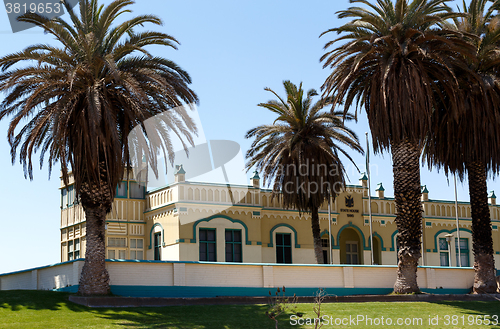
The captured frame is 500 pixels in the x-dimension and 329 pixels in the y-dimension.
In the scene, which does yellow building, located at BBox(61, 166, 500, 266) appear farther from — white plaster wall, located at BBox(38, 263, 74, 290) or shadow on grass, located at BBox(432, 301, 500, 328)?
shadow on grass, located at BBox(432, 301, 500, 328)

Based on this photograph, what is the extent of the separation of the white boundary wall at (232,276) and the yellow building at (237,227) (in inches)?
298

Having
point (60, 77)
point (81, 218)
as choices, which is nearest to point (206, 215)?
point (81, 218)

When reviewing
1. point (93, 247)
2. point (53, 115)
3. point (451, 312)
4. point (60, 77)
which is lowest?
point (451, 312)

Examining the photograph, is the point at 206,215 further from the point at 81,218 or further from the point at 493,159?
the point at 493,159

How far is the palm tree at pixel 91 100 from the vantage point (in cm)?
1941

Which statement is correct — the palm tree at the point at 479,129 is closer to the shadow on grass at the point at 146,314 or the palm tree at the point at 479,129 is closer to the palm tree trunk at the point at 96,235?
the shadow on grass at the point at 146,314

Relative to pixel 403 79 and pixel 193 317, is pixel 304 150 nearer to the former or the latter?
pixel 403 79

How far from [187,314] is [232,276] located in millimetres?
5431

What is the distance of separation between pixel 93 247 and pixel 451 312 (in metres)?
12.6

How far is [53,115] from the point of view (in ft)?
62.7

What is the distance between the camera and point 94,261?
774 inches

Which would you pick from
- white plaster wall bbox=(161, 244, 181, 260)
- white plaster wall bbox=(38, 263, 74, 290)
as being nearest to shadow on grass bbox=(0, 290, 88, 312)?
white plaster wall bbox=(38, 263, 74, 290)

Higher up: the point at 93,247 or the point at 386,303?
the point at 93,247

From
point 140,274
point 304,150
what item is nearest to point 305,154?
point 304,150
